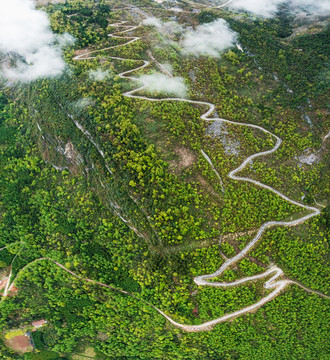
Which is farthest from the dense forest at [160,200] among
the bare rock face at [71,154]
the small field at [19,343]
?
the small field at [19,343]

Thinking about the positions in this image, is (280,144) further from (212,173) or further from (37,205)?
(37,205)

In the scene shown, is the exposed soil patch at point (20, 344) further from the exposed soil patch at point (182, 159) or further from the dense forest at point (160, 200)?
the exposed soil patch at point (182, 159)

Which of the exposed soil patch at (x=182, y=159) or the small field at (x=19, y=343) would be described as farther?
the small field at (x=19, y=343)

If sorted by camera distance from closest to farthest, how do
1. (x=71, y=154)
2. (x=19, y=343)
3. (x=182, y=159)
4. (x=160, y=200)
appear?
(x=160, y=200), (x=182, y=159), (x=71, y=154), (x=19, y=343)

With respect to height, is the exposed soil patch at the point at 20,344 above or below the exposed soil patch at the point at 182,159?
below

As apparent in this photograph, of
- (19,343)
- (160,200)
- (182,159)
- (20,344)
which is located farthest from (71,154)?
(20,344)

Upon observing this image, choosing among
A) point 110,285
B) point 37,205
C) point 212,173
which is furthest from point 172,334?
point 37,205

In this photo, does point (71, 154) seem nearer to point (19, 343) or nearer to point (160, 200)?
point (160, 200)

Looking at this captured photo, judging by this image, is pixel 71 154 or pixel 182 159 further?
pixel 71 154

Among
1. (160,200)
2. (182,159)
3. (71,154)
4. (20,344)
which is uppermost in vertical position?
(182,159)
